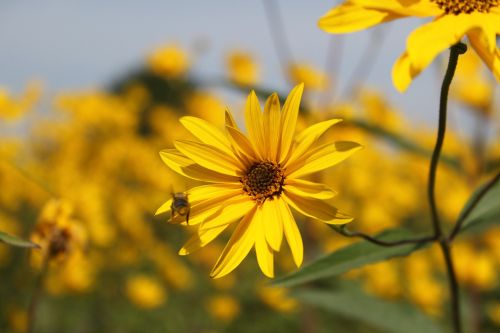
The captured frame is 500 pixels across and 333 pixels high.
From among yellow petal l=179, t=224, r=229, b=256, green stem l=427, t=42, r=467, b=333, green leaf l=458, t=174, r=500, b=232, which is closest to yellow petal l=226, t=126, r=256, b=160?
Result: yellow petal l=179, t=224, r=229, b=256

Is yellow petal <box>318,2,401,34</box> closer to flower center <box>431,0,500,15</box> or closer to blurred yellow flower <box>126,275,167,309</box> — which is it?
flower center <box>431,0,500,15</box>

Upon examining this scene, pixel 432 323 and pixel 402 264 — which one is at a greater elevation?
pixel 432 323

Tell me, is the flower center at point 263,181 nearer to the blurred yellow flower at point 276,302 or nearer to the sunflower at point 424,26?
the sunflower at point 424,26

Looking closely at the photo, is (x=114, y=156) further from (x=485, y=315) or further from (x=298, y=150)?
(x=298, y=150)

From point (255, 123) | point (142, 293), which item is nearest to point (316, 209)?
point (255, 123)

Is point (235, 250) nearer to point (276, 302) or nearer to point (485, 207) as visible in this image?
point (485, 207)

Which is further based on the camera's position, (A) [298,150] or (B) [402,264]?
(B) [402,264]

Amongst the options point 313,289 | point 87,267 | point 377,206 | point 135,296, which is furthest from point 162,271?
point 313,289
